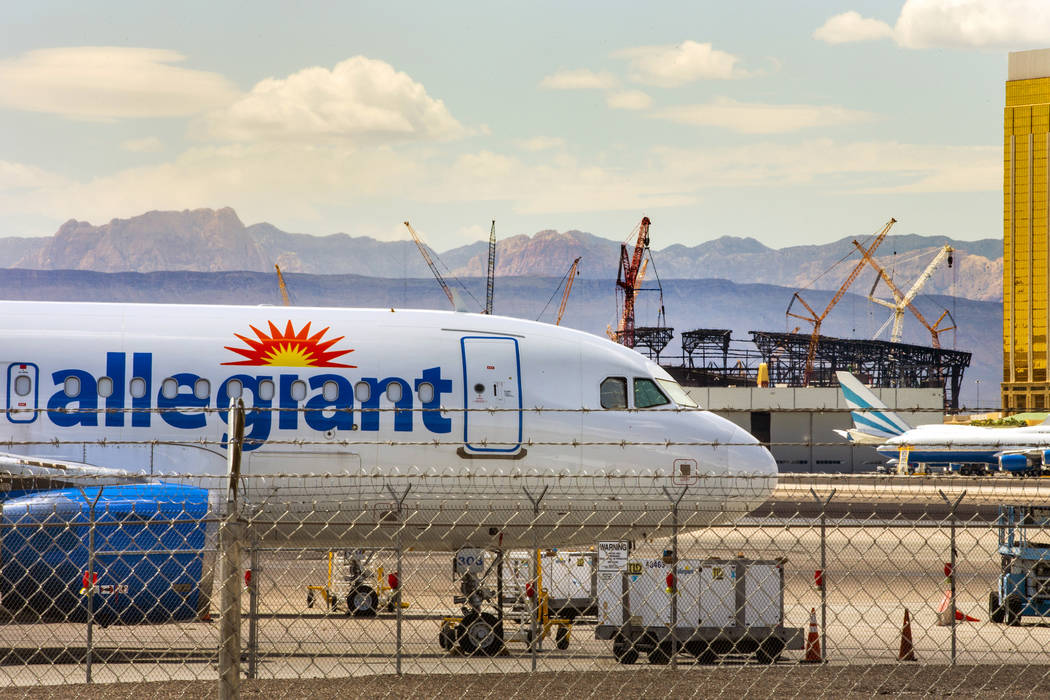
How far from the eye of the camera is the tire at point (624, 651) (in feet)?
45.9

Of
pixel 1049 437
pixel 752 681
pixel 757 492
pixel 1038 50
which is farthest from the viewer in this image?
pixel 1038 50

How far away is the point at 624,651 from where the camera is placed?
14219 millimetres

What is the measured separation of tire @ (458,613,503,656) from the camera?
14.7 meters

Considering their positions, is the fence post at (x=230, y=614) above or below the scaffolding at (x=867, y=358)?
below

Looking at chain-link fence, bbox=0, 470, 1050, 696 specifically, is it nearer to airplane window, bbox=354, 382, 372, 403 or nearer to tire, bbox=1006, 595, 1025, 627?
tire, bbox=1006, 595, 1025, 627

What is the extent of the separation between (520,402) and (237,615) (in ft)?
38.0

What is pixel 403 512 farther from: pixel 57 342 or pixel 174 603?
pixel 57 342

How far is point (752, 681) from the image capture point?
1248 centimetres

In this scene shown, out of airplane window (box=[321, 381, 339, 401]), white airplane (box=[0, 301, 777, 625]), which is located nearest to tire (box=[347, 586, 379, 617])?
white airplane (box=[0, 301, 777, 625])

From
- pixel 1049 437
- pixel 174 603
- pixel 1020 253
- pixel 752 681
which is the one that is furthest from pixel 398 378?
pixel 1020 253

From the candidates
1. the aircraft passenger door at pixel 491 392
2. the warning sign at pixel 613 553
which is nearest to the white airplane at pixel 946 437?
the warning sign at pixel 613 553

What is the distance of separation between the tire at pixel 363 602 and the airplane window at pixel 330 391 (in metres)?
2.80

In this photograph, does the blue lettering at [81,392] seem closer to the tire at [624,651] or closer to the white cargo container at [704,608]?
the white cargo container at [704,608]

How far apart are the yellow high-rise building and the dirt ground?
14689 cm
